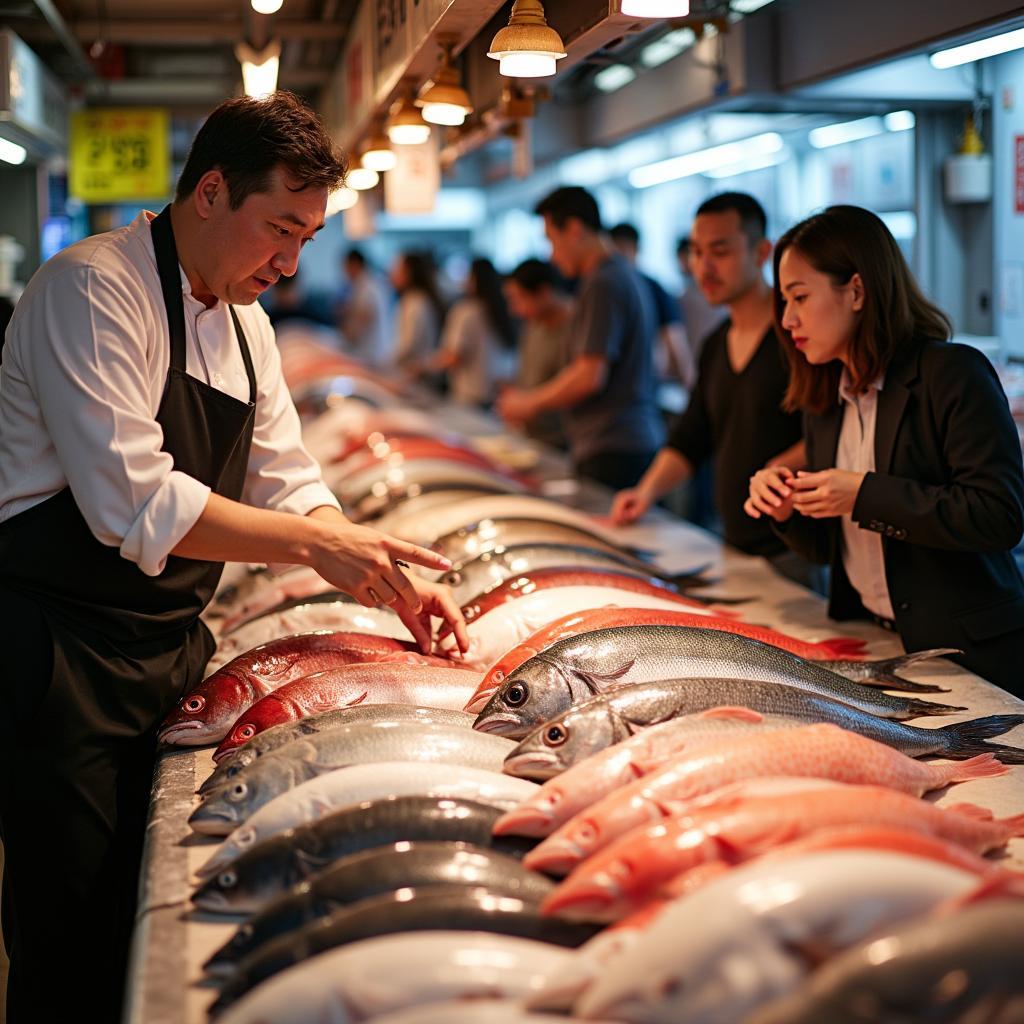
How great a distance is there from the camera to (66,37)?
723 cm

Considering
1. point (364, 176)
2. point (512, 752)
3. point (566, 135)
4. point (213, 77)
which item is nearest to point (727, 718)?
point (512, 752)

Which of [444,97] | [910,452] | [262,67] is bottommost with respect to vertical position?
[910,452]

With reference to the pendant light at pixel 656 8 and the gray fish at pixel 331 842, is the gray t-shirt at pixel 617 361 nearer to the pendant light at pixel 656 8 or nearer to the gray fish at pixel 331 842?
the pendant light at pixel 656 8

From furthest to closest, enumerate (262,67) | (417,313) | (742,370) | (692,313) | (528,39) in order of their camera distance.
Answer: (417,313)
(692,313)
(262,67)
(742,370)
(528,39)

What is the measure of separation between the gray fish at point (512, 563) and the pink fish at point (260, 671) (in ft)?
1.37

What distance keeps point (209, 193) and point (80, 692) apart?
102 cm

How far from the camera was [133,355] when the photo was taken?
2.38 meters

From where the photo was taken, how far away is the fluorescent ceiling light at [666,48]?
18.8 ft

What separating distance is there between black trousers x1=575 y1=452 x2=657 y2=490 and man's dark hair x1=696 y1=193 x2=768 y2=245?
222 centimetres

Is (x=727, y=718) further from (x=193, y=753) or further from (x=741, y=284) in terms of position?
(x=741, y=284)

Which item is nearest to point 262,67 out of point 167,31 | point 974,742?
point 167,31

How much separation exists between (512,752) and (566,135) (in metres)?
7.25

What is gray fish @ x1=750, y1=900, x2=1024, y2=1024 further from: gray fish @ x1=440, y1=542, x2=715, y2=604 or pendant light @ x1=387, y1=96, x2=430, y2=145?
pendant light @ x1=387, y1=96, x2=430, y2=145

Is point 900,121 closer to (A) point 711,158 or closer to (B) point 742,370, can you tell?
(B) point 742,370
